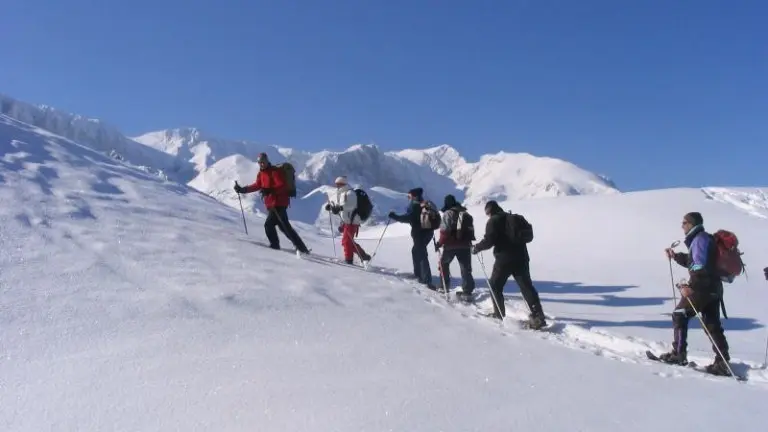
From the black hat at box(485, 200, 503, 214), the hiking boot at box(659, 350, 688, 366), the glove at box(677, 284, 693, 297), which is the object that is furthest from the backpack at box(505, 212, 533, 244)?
the hiking boot at box(659, 350, 688, 366)

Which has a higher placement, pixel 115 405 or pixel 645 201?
pixel 645 201

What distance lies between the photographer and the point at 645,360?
621 cm

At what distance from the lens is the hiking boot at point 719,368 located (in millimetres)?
5969

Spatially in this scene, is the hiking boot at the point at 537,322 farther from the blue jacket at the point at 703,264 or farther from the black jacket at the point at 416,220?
the black jacket at the point at 416,220

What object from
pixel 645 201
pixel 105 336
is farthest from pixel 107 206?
pixel 645 201

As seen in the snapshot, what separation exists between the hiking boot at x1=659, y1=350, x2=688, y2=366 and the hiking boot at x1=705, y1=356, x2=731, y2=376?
277mm

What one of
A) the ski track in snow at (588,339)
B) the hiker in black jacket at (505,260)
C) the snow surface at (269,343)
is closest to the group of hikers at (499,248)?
the hiker in black jacket at (505,260)

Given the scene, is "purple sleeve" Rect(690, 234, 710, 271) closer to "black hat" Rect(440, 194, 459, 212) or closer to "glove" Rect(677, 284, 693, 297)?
"glove" Rect(677, 284, 693, 297)

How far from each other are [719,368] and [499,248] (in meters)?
2.90

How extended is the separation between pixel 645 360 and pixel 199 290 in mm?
5087

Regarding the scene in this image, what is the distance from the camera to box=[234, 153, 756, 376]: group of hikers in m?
6.34

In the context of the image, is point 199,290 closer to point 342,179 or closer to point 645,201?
point 342,179

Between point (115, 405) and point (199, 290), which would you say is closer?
point (115, 405)

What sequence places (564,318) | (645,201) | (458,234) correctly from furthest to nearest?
(645,201) < (458,234) < (564,318)
